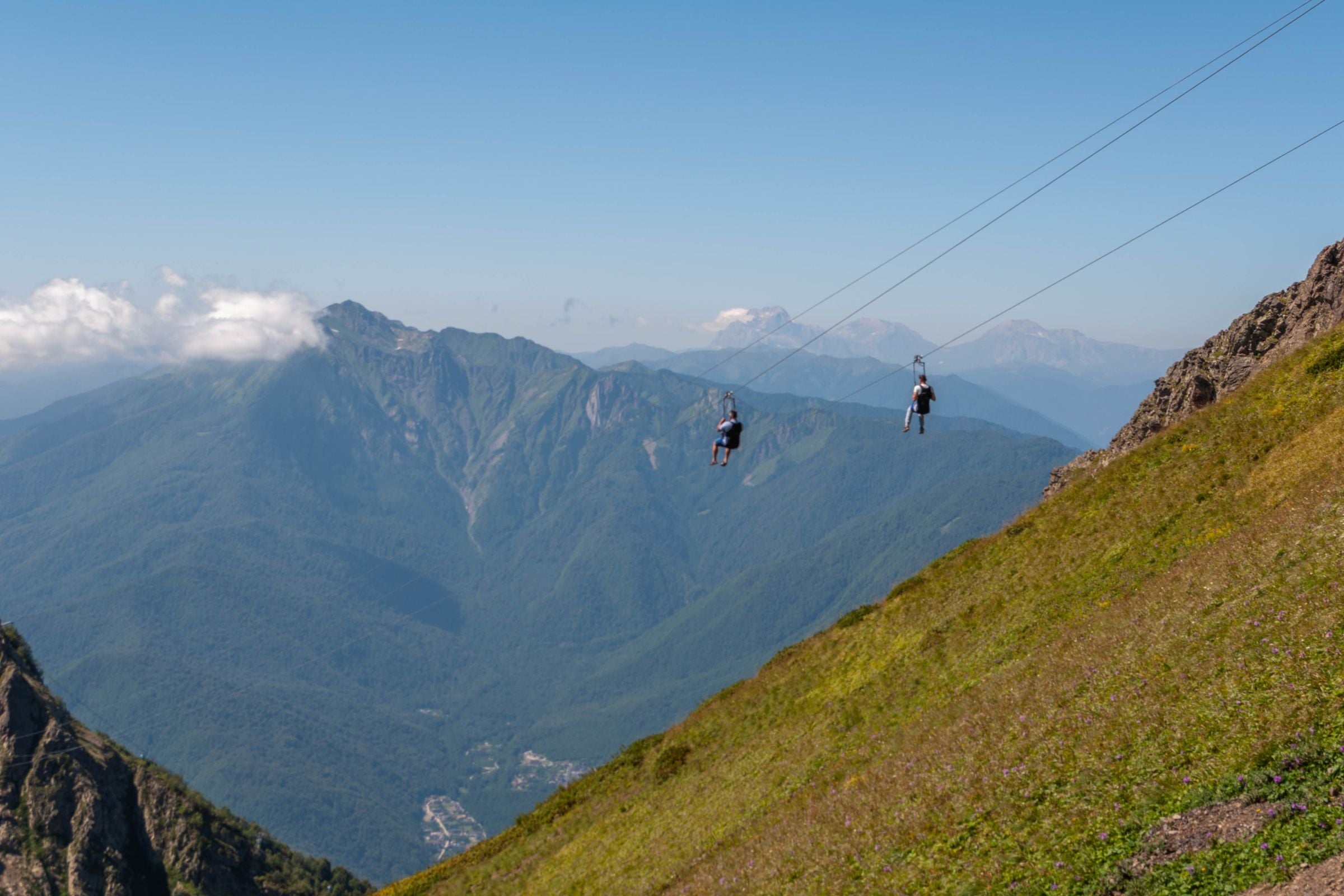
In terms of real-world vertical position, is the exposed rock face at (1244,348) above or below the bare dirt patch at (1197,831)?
above

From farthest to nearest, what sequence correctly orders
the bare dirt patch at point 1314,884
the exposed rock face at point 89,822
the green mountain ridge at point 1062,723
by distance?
the exposed rock face at point 89,822, the green mountain ridge at point 1062,723, the bare dirt patch at point 1314,884

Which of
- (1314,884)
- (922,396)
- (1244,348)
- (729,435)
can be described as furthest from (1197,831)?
(1244,348)

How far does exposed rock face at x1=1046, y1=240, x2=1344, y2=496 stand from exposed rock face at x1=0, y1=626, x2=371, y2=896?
116 meters

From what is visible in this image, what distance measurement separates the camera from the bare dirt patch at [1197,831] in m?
18.3

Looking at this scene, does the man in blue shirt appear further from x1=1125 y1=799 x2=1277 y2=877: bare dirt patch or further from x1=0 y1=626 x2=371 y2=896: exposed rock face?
x1=0 y1=626 x2=371 y2=896: exposed rock face

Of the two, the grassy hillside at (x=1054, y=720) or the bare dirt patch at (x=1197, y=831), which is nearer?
the bare dirt patch at (x=1197, y=831)

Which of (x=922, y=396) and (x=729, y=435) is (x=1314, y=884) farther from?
(x=729, y=435)

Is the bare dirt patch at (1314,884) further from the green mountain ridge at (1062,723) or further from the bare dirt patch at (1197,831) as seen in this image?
the bare dirt patch at (1197,831)

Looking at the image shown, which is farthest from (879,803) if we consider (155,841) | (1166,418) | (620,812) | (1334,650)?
(155,841)

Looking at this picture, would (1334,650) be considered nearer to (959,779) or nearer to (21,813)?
(959,779)

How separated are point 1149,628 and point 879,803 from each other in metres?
10.6

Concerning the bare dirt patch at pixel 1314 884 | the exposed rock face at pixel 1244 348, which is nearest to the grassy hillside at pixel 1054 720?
the bare dirt patch at pixel 1314 884

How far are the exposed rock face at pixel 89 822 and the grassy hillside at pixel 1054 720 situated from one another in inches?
3091

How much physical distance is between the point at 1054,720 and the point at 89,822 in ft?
402
